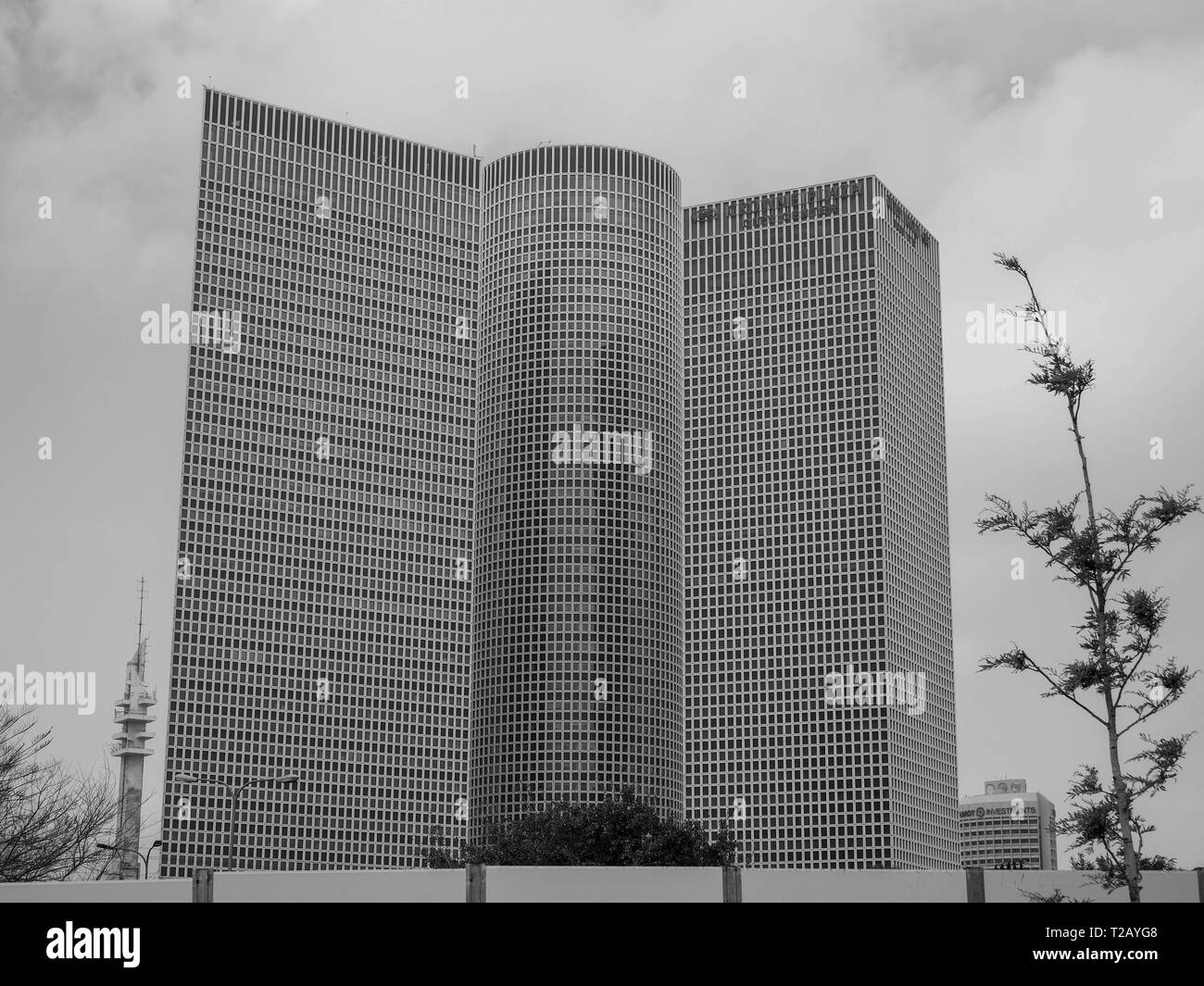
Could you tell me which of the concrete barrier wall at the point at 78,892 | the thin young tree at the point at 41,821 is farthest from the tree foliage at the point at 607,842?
the concrete barrier wall at the point at 78,892

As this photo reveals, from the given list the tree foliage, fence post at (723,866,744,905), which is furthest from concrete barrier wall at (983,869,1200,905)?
the tree foliage

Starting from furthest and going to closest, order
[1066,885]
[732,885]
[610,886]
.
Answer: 1. [1066,885]
2. [732,885]
3. [610,886]

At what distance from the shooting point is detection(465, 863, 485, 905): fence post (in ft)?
147

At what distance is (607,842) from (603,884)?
97980mm

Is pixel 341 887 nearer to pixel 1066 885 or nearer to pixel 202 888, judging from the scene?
pixel 202 888

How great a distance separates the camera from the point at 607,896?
44312 millimetres

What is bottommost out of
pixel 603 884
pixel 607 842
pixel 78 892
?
pixel 78 892

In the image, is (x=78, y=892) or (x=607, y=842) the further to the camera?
(x=607, y=842)

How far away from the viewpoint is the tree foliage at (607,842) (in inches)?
5310

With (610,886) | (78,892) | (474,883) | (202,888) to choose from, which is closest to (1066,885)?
(610,886)

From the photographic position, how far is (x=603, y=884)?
1763 inches

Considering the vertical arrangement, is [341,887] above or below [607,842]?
below

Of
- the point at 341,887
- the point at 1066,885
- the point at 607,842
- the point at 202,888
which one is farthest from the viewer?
→ the point at 607,842
